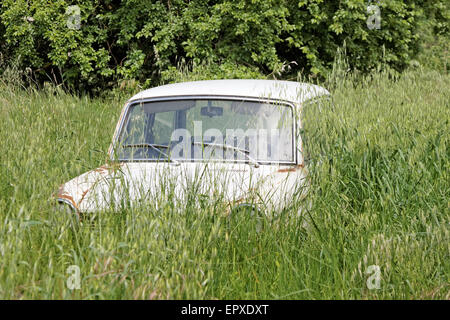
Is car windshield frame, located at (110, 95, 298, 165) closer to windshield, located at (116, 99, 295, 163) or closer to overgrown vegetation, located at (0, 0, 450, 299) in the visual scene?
windshield, located at (116, 99, 295, 163)

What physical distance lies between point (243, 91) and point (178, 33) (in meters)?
7.42

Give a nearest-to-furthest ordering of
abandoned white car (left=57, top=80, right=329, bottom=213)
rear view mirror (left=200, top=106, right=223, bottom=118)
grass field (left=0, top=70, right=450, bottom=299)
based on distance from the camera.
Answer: grass field (left=0, top=70, right=450, bottom=299)
abandoned white car (left=57, top=80, right=329, bottom=213)
rear view mirror (left=200, top=106, right=223, bottom=118)

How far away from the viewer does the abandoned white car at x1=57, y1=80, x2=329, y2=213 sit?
331cm

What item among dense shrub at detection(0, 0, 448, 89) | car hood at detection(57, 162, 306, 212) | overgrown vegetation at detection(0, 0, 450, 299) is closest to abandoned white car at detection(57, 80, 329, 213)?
car hood at detection(57, 162, 306, 212)

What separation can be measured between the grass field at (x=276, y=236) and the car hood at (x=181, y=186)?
4.6 inches

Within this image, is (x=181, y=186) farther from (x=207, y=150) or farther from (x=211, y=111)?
(x=211, y=111)

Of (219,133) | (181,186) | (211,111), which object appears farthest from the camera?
(211,111)

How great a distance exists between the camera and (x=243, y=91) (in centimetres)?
444

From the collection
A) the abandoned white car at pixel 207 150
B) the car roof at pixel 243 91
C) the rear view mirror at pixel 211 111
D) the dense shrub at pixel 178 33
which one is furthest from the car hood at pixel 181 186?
the dense shrub at pixel 178 33

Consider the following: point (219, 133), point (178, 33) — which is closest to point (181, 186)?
point (219, 133)

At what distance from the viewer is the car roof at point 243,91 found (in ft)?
14.4

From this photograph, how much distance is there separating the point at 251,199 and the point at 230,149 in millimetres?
673

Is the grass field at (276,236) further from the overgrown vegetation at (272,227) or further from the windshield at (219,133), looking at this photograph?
the windshield at (219,133)
